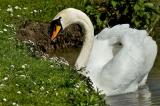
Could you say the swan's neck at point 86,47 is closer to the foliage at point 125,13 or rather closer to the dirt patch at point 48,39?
the dirt patch at point 48,39

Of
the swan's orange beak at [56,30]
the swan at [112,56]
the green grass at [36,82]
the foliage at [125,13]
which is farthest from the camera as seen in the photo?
the foliage at [125,13]

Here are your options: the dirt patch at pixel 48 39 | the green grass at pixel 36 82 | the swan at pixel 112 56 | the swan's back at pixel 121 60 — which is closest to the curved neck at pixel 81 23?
the swan at pixel 112 56

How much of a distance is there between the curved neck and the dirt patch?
461 cm

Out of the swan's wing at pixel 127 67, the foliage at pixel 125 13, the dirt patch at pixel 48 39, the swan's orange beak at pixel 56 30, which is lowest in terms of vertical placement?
the swan's wing at pixel 127 67

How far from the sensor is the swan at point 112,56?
17.3 meters

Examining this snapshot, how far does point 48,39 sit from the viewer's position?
2294 cm

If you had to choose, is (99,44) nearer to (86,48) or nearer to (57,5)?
(86,48)

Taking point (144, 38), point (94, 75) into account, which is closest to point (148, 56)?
point (144, 38)

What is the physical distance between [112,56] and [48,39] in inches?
206

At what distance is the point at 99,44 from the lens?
18516 millimetres

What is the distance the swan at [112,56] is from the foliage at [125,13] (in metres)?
4.22

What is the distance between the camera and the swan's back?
17.4 m

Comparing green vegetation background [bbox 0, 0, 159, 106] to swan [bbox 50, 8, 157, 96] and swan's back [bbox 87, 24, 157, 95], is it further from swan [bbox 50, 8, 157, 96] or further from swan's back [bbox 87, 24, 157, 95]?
swan's back [bbox 87, 24, 157, 95]

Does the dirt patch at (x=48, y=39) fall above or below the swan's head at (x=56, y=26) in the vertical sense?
above
